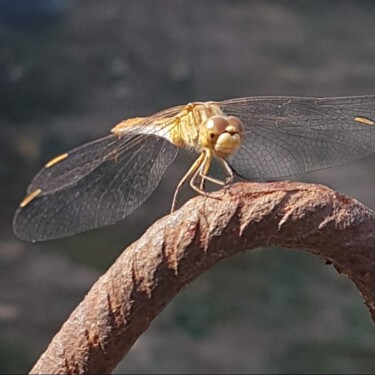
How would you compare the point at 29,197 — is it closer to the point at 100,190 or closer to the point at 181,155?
the point at 100,190

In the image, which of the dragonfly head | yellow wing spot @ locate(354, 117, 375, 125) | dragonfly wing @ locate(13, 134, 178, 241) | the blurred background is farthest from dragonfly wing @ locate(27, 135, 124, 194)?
the blurred background

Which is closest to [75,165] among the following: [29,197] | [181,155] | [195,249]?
[29,197]

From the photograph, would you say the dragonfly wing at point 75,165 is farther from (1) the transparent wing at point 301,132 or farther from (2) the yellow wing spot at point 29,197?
(1) the transparent wing at point 301,132

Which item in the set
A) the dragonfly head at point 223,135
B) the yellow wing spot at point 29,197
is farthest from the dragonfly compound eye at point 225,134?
the yellow wing spot at point 29,197

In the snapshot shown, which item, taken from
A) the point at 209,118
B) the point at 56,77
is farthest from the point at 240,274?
the point at 209,118

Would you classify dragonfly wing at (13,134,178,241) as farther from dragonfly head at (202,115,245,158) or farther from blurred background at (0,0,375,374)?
blurred background at (0,0,375,374)

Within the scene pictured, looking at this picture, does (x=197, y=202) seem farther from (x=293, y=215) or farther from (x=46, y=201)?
(x=46, y=201)

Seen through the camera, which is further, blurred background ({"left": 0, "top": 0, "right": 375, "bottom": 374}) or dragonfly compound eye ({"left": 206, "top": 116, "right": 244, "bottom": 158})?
blurred background ({"left": 0, "top": 0, "right": 375, "bottom": 374})
